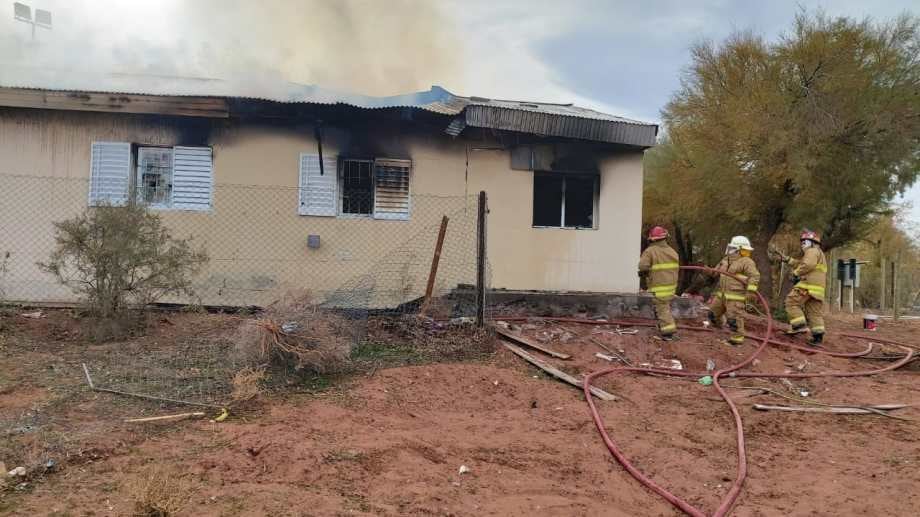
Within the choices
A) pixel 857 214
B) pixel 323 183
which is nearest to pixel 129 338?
pixel 323 183

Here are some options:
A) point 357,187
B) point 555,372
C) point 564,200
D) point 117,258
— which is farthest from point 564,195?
point 117,258

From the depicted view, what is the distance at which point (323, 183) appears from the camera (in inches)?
349

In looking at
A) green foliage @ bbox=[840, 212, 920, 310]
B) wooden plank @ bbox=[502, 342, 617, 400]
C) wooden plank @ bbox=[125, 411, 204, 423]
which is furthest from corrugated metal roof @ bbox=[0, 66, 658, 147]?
green foliage @ bbox=[840, 212, 920, 310]

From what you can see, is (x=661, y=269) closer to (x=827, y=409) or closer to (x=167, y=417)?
(x=827, y=409)

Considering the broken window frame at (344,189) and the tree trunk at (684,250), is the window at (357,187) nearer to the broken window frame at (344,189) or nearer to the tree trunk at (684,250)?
the broken window frame at (344,189)

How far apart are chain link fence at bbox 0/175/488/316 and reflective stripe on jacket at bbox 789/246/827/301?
5.07 m

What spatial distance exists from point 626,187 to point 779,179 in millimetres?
5047

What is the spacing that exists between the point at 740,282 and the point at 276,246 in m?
6.97

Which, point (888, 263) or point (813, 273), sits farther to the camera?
point (888, 263)

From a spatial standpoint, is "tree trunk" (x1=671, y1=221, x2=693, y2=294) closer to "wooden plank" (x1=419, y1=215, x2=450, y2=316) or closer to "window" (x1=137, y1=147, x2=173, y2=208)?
"wooden plank" (x1=419, y1=215, x2=450, y2=316)

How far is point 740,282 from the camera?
8711 mm

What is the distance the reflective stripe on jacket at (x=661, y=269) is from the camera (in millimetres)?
8086

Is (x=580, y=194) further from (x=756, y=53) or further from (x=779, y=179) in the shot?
(x=756, y=53)

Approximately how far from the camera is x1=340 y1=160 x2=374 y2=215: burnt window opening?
898 centimetres
